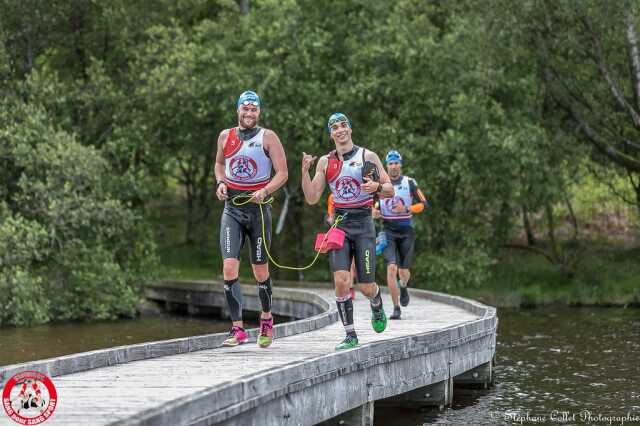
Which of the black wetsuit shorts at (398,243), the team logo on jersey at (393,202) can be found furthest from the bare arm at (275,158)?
the black wetsuit shorts at (398,243)

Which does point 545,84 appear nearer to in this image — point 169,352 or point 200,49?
point 200,49

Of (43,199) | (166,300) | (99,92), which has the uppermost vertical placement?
(99,92)

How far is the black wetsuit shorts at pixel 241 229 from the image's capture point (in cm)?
1389

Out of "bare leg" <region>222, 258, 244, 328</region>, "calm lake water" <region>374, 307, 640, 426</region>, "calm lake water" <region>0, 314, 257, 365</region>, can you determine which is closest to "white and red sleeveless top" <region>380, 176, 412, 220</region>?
"calm lake water" <region>374, 307, 640, 426</region>

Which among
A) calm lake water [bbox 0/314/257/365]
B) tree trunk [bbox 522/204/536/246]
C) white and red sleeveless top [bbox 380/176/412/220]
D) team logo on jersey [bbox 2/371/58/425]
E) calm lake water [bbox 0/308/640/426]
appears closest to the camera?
team logo on jersey [bbox 2/371/58/425]

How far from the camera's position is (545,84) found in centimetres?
3778

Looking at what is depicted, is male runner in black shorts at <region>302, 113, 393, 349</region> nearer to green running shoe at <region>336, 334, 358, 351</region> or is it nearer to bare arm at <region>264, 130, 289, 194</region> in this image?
green running shoe at <region>336, 334, 358, 351</region>

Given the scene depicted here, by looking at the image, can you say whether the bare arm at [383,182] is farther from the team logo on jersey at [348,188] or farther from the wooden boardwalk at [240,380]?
the wooden boardwalk at [240,380]

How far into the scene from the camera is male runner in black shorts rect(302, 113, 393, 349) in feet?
44.5

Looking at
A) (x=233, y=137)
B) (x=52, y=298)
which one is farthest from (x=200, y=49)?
(x=233, y=137)

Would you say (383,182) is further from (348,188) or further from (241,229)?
(241,229)

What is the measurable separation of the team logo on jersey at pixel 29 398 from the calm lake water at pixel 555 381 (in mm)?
5537

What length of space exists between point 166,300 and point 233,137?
2383 cm

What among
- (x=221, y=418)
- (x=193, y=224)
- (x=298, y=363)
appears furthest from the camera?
(x=193, y=224)
